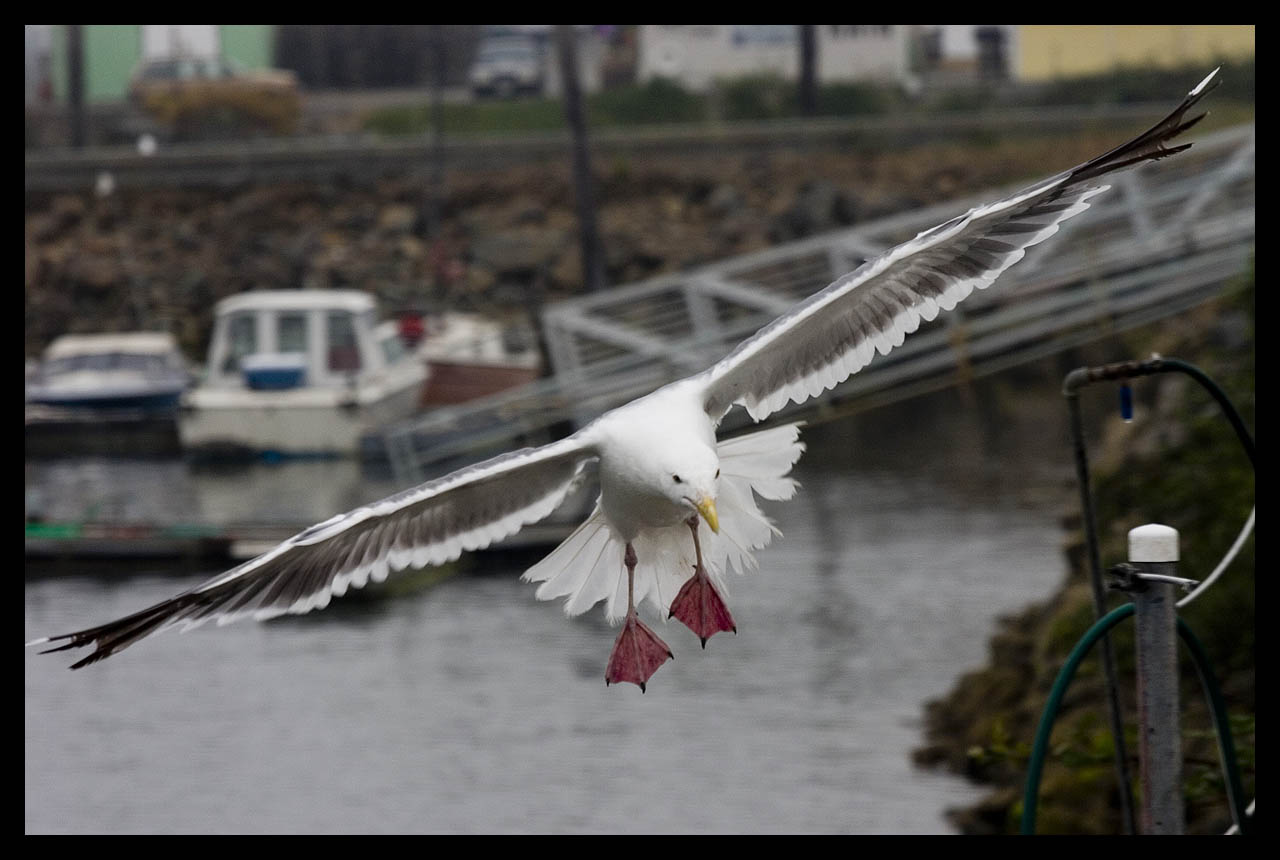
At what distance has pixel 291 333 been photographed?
1834cm

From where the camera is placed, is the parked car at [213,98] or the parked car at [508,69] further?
the parked car at [508,69]

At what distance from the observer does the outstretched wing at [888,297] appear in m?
5.51

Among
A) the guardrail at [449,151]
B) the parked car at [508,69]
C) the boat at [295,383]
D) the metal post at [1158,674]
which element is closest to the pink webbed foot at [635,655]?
the metal post at [1158,674]

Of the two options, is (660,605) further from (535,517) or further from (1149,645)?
(1149,645)

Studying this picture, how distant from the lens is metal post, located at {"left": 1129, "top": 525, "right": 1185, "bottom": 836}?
13.1 feet

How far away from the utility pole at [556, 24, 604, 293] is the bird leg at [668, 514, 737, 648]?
17.4 metres

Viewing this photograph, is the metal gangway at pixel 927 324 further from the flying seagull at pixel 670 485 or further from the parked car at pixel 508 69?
the parked car at pixel 508 69

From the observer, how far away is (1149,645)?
405 cm

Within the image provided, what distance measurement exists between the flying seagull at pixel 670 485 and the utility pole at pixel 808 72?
26309mm

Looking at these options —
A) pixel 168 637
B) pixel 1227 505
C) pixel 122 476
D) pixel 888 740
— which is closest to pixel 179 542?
pixel 168 637

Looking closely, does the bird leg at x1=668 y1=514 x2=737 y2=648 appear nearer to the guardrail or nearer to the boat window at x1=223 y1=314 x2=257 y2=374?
the boat window at x1=223 y1=314 x2=257 y2=374

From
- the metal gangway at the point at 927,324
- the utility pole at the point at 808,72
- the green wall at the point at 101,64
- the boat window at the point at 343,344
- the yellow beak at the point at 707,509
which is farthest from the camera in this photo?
the green wall at the point at 101,64

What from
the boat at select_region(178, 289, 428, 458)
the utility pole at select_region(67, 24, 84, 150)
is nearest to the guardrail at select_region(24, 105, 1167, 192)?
the utility pole at select_region(67, 24, 84, 150)

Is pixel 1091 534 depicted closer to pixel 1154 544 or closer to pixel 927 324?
pixel 1154 544
